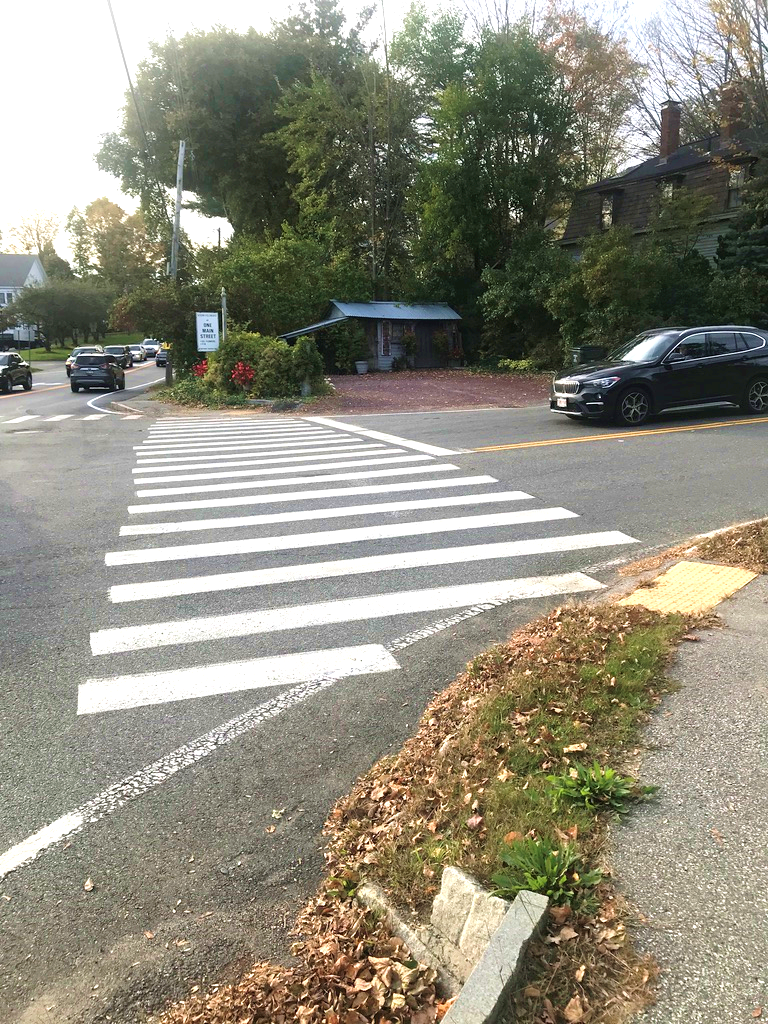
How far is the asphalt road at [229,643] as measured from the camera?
3053 millimetres

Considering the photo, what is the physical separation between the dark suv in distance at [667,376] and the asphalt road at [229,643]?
2.42m

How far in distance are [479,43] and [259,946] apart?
1719 inches

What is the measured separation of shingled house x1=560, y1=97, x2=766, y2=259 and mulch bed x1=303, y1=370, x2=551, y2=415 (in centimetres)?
695

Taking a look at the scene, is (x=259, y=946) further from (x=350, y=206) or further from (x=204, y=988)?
(x=350, y=206)

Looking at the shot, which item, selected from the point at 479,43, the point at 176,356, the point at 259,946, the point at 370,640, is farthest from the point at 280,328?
the point at 259,946

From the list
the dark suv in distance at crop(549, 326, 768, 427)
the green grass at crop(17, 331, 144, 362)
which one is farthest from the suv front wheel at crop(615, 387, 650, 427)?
the green grass at crop(17, 331, 144, 362)

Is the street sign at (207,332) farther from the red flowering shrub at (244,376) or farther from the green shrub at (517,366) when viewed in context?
the green shrub at (517,366)

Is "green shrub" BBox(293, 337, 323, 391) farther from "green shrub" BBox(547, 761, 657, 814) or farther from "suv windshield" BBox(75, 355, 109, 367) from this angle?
"green shrub" BBox(547, 761, 657, 814)

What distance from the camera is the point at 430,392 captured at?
27.5 metres

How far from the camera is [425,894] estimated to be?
2.89 metres

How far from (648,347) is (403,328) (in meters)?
22.9

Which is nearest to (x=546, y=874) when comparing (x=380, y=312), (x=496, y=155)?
(x=380, y=312)

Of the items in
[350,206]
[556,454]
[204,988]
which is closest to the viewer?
[204,988]

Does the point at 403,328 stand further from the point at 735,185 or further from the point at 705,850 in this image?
the point at 705,850
